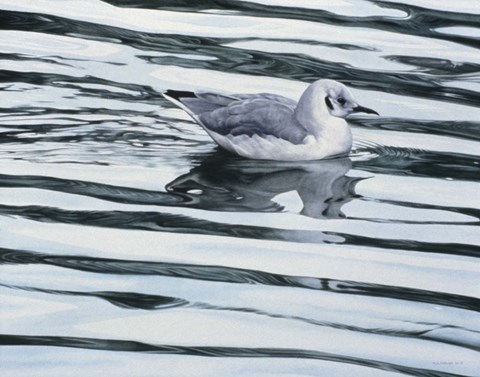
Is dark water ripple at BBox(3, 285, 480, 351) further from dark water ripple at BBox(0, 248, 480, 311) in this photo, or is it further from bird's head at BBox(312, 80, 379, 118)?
bird's head at BBox(312, 80, 379, 118)

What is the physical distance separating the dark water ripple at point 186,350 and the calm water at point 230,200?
0.04 ft

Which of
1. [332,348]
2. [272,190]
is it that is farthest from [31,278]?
[272,190]

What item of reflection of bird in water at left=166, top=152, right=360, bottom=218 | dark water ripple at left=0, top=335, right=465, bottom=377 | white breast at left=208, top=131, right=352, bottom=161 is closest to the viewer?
dark water ripple at left=0, top=335, right=465, bottom=377

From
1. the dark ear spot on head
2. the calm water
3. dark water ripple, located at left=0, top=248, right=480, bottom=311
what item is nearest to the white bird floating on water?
the dark ear spot on head

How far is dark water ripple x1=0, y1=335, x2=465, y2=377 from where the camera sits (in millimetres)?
6531

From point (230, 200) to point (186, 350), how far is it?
7.86 ft

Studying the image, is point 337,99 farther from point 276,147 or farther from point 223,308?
point 223,308

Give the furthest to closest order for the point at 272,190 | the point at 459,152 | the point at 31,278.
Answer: the point at 459,152 < the point at 272,190 < the point at 31,278

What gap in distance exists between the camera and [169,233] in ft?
26.6

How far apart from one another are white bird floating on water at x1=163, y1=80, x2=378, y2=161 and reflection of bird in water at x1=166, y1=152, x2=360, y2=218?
10 cm

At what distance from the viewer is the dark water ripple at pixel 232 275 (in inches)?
289

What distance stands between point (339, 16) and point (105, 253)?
6265 mm

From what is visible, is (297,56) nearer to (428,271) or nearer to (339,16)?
(339,16)

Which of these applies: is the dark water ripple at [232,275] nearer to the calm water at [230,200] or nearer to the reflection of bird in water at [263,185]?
the calm water at [230,200]
